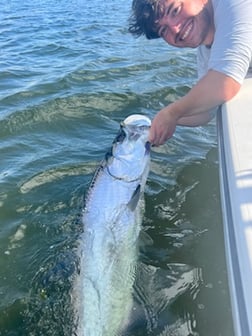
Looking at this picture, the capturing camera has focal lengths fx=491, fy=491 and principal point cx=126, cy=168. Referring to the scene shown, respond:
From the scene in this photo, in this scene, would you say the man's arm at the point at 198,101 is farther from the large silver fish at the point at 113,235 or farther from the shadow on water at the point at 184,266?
the shadow on water at the point at 184,266

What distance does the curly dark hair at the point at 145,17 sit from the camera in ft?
13.2

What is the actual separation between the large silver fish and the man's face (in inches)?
31.0

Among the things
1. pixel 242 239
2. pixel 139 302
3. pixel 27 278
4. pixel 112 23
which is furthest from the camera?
pixel 112 23

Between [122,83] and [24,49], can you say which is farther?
[24,49]

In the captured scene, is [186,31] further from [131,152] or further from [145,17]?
[131,152]

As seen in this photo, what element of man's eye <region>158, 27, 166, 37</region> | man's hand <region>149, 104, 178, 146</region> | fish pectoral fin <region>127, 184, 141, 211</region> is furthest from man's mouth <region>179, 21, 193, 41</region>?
fish pectoral fin <region>127, 184, 141, 211</region>

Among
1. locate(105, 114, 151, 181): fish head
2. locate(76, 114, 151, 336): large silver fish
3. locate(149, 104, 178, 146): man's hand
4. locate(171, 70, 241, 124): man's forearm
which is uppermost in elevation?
locate(171, 70, 241, 124): man's forearm

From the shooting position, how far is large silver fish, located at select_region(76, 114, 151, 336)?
3.04 m

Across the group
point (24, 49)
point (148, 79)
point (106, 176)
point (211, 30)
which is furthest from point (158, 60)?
point (106, 176)

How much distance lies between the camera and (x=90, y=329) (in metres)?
2.88

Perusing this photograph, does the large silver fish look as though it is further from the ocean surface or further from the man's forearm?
the man's forearm

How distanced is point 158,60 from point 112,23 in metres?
3.68

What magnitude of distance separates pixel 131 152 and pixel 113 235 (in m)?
0.71

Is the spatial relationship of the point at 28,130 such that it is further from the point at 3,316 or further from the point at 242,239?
the point at 242,239
